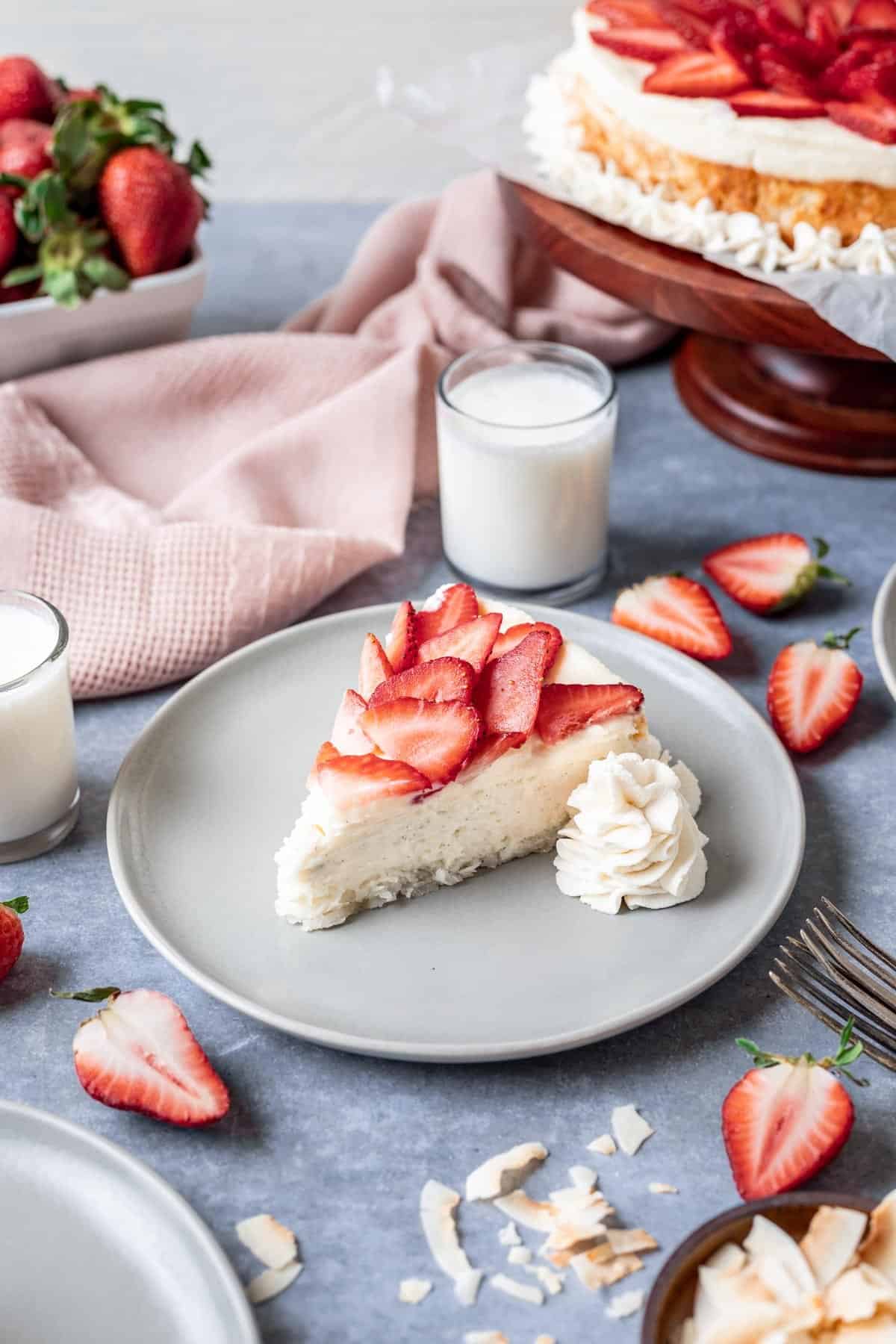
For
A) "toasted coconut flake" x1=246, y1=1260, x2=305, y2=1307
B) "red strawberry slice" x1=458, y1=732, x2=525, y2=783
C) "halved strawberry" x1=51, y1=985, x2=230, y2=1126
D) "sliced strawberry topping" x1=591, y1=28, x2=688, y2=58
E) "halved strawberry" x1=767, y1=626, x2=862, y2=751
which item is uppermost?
"sliced strawberry topping" x1=591, y1=28, x2=688, y2=58

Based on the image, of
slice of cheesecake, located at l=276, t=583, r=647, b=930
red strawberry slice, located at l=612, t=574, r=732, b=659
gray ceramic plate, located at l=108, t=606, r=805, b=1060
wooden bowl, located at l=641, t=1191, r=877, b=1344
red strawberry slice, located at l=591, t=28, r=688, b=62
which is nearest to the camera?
wooden bowl, located at l=641, t=1191, r=877, b=1344

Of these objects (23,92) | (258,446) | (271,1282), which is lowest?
(271,1282)

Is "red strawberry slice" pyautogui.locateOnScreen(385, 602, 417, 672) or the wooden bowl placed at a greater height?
"red strawberry slice" pyautogui.locateOnScreen(385, 602, 417, 672)

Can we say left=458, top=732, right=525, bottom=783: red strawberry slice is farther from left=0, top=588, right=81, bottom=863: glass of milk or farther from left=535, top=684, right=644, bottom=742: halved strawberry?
left=0, top=588, right=81, bottom=863: glass of milk

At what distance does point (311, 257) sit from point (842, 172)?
1.19m

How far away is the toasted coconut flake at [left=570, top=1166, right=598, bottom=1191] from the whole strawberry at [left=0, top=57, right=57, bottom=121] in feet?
6.03

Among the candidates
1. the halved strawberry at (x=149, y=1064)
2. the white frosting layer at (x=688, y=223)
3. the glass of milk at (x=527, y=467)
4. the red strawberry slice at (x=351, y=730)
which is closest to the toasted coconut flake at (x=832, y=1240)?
the halved strawberry at (x=149, y=1064)

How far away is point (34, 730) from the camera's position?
1657 millimetres

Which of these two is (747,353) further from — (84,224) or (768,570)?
(84,224)

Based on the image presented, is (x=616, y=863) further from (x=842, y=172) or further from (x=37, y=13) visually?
(x=37, y=13)

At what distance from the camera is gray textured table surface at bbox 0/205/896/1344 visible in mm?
1283

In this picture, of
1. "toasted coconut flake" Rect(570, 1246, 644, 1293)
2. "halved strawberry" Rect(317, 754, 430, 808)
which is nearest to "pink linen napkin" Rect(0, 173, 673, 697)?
"halved strawberry" Rect(317, 754, 430, 808)

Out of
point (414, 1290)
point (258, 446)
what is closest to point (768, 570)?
point (258, 446)

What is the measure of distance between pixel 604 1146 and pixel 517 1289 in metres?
0.16
